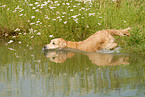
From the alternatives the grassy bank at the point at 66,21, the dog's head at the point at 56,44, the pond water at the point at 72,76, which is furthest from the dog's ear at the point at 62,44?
the pond water at the point at 72,76

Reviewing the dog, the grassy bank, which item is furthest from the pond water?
the grassy bank

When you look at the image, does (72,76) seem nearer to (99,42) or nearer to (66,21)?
(99,42)

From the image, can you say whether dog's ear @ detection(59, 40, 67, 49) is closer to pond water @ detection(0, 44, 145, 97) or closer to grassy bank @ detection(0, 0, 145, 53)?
grassy bank @ detection(0, 0, 145, 53)

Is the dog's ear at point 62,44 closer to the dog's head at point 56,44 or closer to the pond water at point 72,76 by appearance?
the dog's head at point 56,44

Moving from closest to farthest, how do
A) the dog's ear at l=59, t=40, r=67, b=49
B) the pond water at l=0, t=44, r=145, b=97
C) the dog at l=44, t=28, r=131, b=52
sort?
the pond water at l=0, t=44, r=145, b=97 < the dog at l=44, t=28, r=131, b=52 < the dog's ear at l=59, t=40, r=67, b=49

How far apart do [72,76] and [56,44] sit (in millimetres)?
4623

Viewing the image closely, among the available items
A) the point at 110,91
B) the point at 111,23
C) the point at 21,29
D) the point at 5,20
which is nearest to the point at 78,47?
the point at 111,23

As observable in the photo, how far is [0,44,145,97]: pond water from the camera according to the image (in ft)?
16.9

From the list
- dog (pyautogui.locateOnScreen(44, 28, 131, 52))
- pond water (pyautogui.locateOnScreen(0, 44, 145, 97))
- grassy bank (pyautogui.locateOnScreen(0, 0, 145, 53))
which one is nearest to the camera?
Result: pond water (pyautogui.locateOnScreen(0, 44, 145, 97))

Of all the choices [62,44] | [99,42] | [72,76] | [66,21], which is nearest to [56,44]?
[62,44]

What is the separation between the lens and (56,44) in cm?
1084

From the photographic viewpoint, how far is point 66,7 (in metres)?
12.7

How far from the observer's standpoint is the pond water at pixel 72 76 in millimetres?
5141

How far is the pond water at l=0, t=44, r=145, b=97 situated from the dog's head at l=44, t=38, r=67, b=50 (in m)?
1.38
